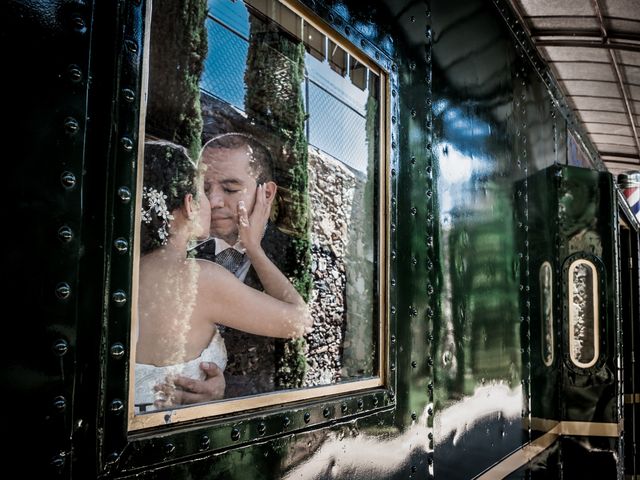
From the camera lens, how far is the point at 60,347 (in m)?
0.91

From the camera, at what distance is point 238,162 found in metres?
1.33

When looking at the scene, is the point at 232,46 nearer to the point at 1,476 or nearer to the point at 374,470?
Result: the point at 1,476

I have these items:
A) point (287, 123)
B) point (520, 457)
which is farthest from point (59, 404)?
point (520, 457)

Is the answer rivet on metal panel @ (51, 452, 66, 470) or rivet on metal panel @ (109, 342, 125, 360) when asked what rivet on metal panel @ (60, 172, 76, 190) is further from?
rivet on metal panel @ (51, 452, 66, 470)

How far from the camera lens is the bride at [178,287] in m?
1.10

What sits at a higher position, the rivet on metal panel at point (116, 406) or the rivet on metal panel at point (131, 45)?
the rivet on metal panel at point (131, 45)

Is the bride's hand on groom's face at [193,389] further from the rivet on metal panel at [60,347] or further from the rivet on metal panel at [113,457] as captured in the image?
the rivet on metal panel at [60,347]

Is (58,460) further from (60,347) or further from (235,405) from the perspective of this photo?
(235,405)

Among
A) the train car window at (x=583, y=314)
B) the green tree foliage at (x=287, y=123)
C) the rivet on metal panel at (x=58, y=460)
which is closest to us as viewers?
the rivet on metal panel at (x=58, y=460)

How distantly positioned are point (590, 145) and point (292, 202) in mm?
4740

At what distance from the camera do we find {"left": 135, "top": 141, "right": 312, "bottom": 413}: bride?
43.4 inches

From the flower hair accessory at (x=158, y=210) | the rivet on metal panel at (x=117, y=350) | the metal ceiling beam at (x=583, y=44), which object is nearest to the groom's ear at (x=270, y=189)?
the flower hair accessory at (x=158, y=210)

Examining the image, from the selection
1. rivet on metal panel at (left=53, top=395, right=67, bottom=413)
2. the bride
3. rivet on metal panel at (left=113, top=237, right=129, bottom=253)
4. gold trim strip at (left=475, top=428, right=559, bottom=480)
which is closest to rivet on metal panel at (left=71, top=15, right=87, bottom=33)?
the bride

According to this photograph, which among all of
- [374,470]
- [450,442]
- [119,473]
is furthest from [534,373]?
[119,473]
